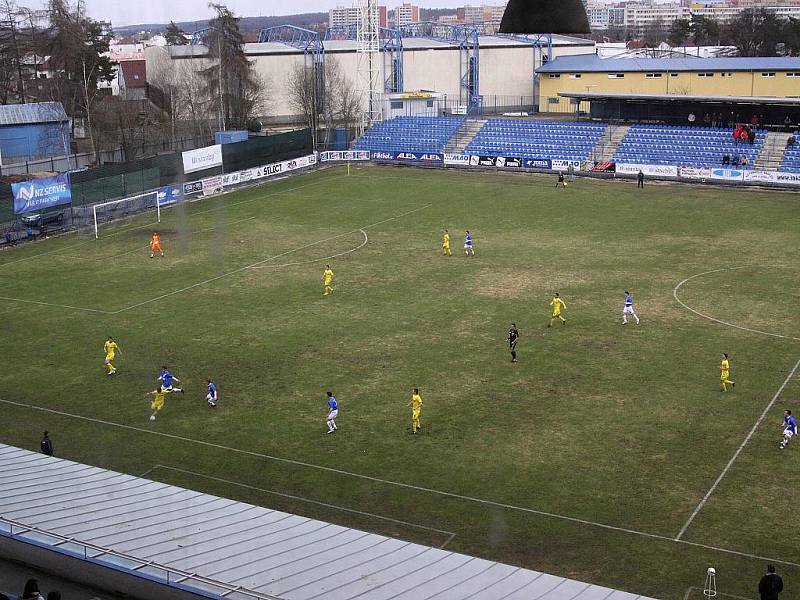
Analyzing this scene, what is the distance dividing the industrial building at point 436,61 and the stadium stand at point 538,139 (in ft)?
52.4

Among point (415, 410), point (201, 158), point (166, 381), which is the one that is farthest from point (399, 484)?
point (201, 158)

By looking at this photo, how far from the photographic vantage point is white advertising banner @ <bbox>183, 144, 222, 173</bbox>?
174 ft

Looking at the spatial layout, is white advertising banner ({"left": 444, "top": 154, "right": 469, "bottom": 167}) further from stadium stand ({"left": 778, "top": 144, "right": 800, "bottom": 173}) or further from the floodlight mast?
stadium stand ({"left": 778, "top": 144, "right": 800, "bottom": 173})

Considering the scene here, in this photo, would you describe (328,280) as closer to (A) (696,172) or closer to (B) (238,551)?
(B) (238,551)

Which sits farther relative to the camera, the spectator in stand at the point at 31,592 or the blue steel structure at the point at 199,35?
the blue steel structure at the point at 199,35

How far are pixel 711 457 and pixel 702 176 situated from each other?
130 feet

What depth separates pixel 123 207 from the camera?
49.1m

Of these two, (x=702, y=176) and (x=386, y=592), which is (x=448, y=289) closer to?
(x=386, y=592)

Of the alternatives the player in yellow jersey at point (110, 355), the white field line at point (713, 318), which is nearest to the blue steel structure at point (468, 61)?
the white field line at point (713, 318)

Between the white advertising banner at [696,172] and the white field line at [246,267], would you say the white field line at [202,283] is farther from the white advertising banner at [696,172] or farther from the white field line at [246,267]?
the white advertising banner at [696,172]

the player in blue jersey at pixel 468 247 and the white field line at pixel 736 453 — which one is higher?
the player in blue jersey at pixel 468 247

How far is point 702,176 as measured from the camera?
57.1 meters

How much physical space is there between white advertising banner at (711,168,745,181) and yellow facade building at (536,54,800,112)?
12393mm

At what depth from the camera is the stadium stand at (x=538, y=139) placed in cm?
6394
